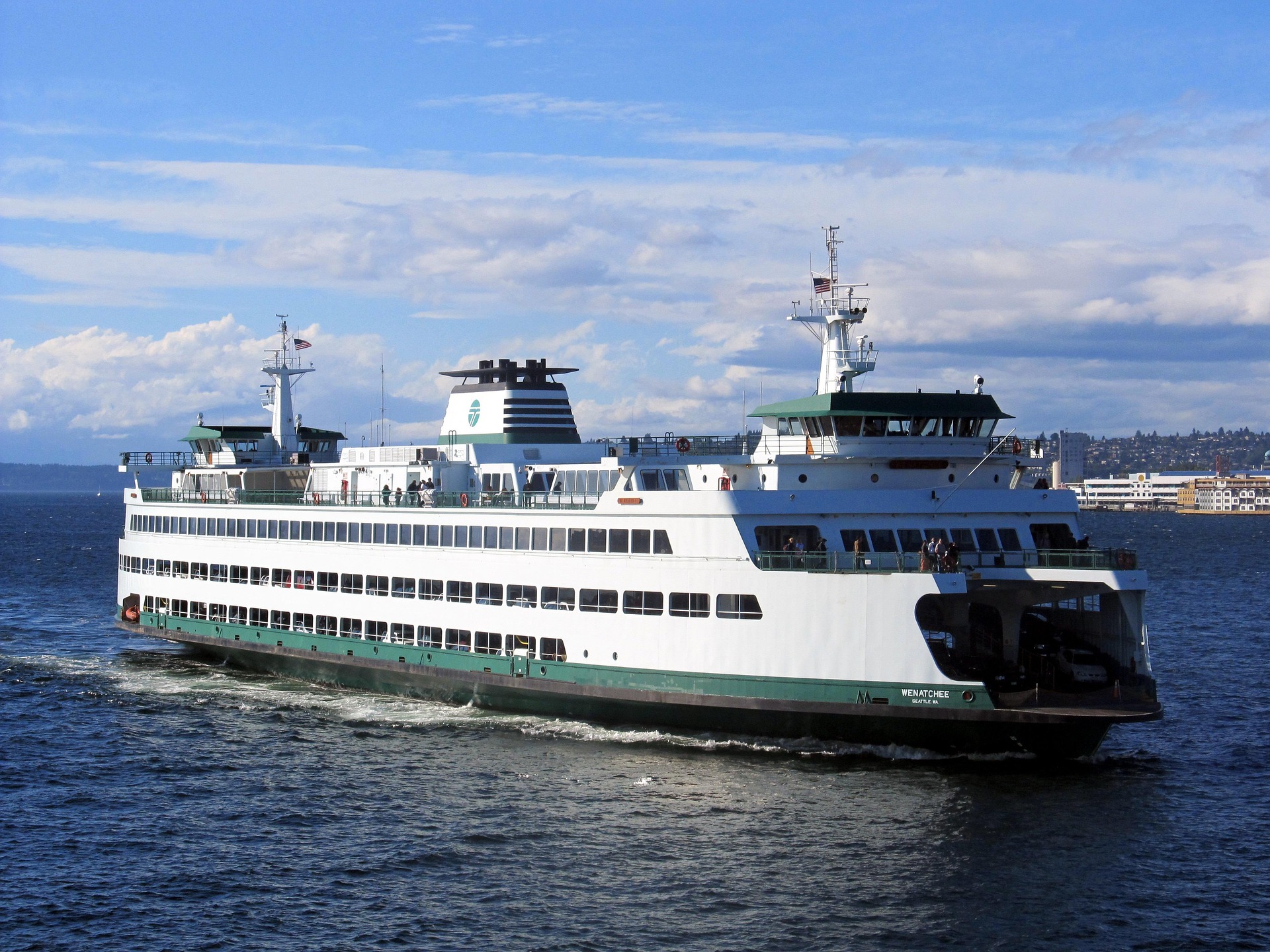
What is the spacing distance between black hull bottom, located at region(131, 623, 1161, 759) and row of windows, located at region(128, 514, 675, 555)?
3.58m

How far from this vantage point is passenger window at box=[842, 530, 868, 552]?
99.0 ft

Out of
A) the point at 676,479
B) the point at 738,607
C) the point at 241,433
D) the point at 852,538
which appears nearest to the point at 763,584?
the point at 738,607

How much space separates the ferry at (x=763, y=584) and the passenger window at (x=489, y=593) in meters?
0.05

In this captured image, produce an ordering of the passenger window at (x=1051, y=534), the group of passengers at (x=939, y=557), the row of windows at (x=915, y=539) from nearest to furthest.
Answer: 1. the group of passengers at (x=939, y=557)
2. the row of windows at (x=915, y=539)
3. the passenger window at (x=1051, y=534)

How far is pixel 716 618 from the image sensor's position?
29938 millimetres

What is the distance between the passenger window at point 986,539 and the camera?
30766 millimetres

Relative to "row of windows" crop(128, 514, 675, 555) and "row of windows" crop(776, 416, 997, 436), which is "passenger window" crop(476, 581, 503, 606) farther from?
"row of windows" crop(776, 416, 997, 436)

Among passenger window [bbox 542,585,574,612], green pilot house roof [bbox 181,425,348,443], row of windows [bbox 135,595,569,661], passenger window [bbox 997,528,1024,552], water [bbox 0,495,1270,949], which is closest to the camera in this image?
water [bbox 0,495,1270,949]

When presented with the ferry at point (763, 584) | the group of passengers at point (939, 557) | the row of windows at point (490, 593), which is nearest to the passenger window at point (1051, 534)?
the ferry at point (763, 584)

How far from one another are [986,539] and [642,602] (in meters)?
8.56

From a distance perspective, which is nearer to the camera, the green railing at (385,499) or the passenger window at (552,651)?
the passenger window at (552,651)

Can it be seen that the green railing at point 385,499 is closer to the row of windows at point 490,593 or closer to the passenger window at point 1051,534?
the row of windows at point 490,593

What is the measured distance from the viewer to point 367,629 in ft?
127

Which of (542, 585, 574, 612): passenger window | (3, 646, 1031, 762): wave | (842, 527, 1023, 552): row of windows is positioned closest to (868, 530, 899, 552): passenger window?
(842, 527, 1023, 552): row of windows
